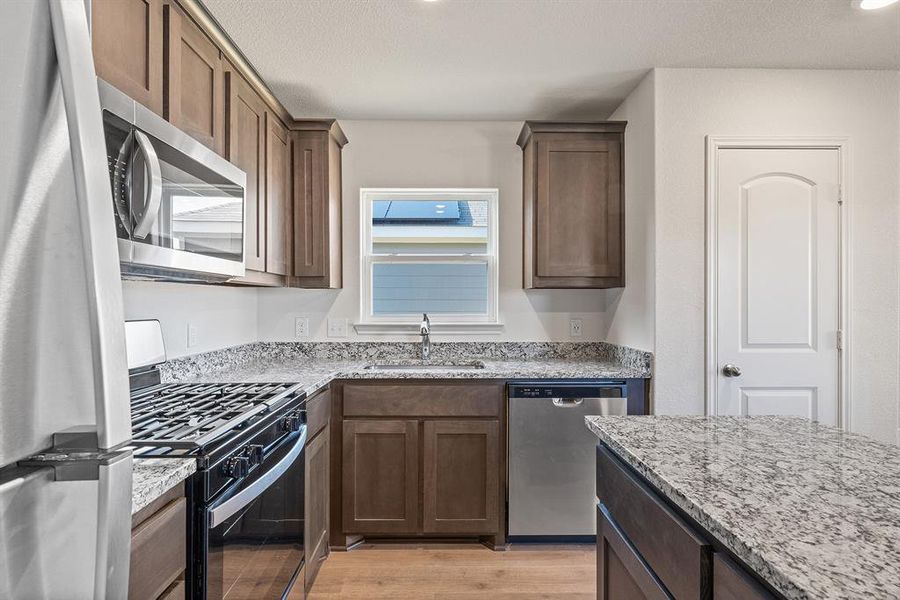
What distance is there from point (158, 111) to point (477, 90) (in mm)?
1714

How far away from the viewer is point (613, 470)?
1239 millimetres

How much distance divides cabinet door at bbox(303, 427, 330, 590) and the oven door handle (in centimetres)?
31

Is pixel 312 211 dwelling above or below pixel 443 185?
below

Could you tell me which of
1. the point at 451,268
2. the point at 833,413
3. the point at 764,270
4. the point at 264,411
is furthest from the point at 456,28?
the point at 833,413

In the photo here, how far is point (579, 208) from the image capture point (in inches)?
111

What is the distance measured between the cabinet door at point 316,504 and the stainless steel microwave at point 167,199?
3.05ft

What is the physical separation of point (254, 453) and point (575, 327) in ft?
7.35

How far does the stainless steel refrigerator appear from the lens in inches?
15.6

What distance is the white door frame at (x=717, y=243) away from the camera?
2.44 m

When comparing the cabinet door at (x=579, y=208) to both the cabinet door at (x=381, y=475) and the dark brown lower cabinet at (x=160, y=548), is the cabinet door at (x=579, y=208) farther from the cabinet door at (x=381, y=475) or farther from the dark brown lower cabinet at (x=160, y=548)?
the dark brown lower cabinet at (x=160, y=548)

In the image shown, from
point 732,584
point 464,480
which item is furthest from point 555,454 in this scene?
point 732,584

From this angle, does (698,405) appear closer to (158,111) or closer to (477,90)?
(477,90)

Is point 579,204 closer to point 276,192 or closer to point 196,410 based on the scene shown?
point 276,192

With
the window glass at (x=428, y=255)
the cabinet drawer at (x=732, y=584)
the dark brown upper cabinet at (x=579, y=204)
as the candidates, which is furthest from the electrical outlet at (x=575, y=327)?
the cabinet drawer at (x=732, y=584)
